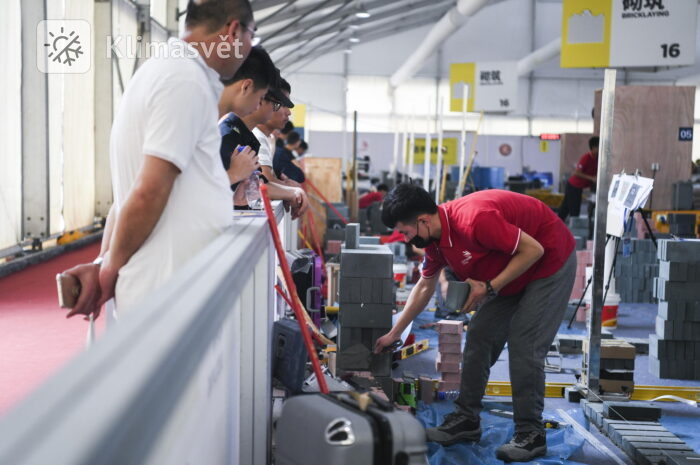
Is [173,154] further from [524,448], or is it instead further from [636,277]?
[636,277]

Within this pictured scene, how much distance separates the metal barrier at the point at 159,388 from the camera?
52 cm

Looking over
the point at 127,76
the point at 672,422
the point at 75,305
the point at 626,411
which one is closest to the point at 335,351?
the point at 626,411

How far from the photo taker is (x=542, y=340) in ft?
12.6

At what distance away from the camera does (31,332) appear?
5363 mm

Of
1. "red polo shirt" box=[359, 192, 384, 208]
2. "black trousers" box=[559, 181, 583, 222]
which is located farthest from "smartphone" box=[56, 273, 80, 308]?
"red polo shirt" box=[359, 192, 384, 208]

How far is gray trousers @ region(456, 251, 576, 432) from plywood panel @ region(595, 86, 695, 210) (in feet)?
18.3

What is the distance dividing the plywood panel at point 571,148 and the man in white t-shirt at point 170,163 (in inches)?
734

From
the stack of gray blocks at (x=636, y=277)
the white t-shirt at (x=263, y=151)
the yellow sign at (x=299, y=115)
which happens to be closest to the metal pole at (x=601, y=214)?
the white t-shirt at (x=263, y=151)

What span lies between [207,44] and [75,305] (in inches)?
28.9

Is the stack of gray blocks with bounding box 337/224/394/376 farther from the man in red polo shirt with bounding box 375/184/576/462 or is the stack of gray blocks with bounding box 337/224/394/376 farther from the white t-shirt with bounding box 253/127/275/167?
the white t-shirt with bounding box 253/127/275/167

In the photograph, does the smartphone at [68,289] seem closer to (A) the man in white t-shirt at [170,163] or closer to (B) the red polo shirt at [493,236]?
(A) the man in white t-shirt at [170,163]

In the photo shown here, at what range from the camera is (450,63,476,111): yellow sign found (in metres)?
15.8

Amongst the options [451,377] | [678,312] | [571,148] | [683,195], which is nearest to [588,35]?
[678,312]

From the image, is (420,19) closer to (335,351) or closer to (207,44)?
(335,351)
